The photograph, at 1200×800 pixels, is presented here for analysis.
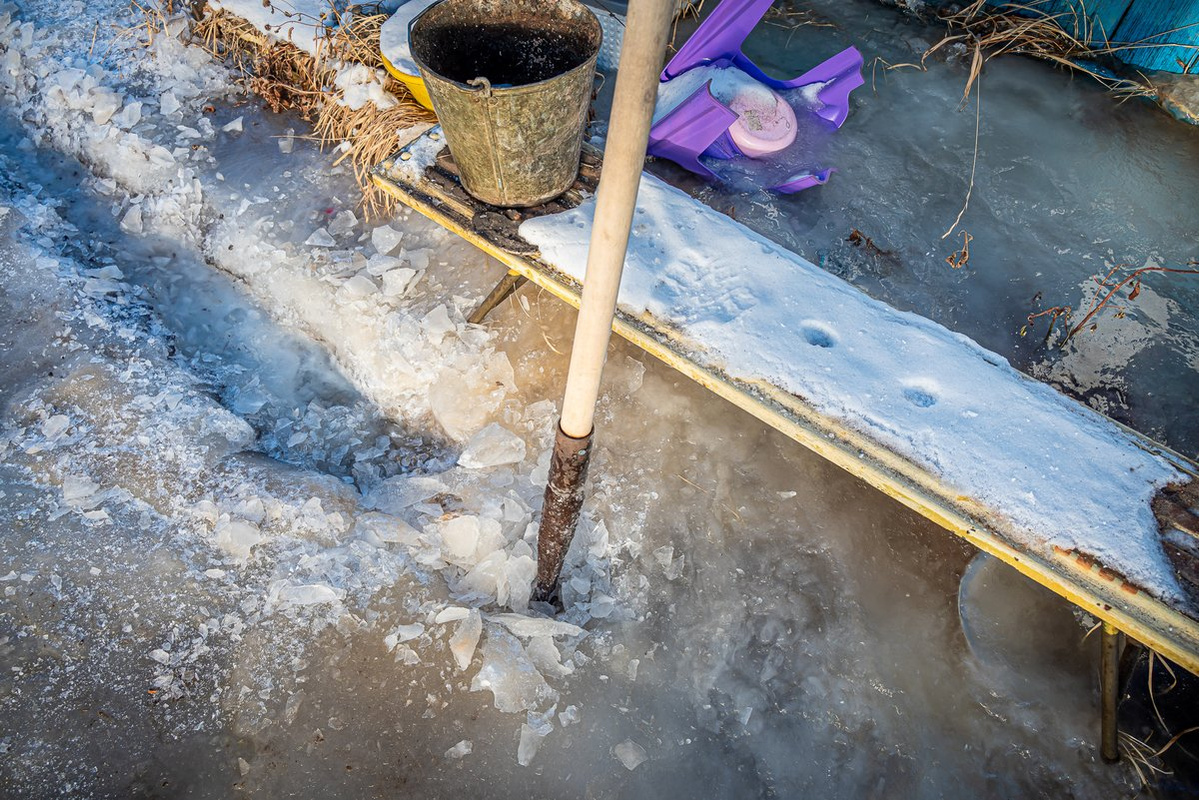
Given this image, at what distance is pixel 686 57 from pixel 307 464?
2.80 metres

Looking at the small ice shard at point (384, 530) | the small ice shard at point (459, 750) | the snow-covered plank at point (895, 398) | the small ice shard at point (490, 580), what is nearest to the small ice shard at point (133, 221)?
the snow-covered plank at point (895, 398)

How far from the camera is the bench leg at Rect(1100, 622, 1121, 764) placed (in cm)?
215

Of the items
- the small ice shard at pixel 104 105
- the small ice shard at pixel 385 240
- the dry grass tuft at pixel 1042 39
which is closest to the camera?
the small ice shard at pixel 385 240

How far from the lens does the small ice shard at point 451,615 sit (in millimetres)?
2357

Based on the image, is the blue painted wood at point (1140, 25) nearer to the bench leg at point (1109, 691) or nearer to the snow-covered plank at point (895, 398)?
the snow-covered plank at point (895, 398)

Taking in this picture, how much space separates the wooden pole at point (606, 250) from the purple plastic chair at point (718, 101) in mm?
1813

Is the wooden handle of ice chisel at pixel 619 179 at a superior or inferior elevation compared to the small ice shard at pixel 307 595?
superior

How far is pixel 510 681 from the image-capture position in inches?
89.3

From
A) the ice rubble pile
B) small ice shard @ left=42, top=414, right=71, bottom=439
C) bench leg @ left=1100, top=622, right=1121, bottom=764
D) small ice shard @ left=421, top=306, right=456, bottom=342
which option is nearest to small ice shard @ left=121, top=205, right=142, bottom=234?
the ice rubble pile

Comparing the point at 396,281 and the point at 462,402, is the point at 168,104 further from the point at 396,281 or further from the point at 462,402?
the point at 462,402

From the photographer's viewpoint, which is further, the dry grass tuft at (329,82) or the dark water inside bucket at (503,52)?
the dry grass tuft at (329,82)

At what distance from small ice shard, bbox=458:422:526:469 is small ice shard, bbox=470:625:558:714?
722mm

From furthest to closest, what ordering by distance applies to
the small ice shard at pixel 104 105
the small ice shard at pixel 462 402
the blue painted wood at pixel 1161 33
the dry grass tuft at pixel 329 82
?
1. the blue painted wood at pixel 1161 33
2. the small ice shard at pixel 104 105
3. the dry grass tuft at pixel 329 82
4. the small ice shard at pixel 462 402

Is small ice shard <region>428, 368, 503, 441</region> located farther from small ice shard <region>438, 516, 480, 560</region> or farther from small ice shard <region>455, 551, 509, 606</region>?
small ice shard <region>455, 551, 509, 606</region>
